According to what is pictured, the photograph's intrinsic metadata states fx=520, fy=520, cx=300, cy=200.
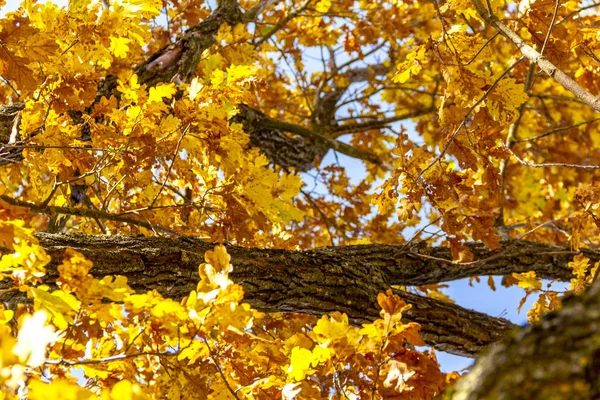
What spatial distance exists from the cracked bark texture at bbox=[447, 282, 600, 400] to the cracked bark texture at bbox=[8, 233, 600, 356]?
1.67 m

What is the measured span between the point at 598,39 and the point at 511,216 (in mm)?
5004

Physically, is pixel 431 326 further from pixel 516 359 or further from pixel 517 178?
pixel 517 178

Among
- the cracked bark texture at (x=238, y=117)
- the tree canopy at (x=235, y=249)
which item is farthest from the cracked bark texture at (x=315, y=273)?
the cracked bark texture at (x=238, y=117)

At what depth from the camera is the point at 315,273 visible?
104 inches

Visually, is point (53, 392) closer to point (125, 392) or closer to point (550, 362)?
point (125, 392)

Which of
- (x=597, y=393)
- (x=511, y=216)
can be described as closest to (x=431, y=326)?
(x=597, y=393)

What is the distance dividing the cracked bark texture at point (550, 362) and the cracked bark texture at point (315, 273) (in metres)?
1.67

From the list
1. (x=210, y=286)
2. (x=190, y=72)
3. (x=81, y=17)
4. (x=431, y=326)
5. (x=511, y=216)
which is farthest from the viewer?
(x=511, y=216)

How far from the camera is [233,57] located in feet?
13.8

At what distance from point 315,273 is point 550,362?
200cm

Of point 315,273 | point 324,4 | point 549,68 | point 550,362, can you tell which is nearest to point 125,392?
point 550,362

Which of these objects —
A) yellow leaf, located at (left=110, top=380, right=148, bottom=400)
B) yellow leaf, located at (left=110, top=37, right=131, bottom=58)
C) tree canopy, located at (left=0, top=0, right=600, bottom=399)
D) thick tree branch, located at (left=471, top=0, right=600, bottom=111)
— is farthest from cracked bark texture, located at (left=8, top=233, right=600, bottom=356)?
yellow leaf, located at (left=110, top=380, right=148, bottom=400)

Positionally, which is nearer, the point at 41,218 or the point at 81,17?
the point at 81,17

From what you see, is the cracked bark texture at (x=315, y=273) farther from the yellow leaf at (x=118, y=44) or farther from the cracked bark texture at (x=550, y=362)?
the cracked bark texture at (x=550, y=362)
